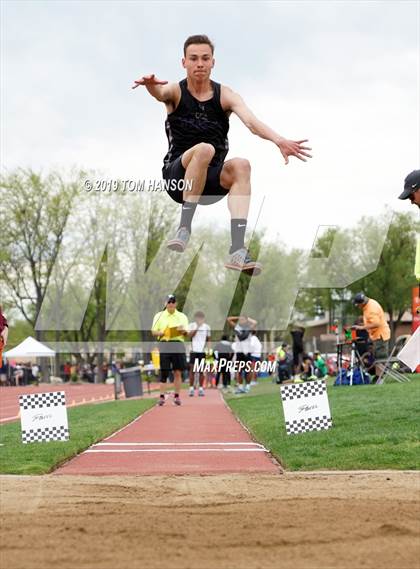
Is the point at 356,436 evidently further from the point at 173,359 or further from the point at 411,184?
the point at 173,359

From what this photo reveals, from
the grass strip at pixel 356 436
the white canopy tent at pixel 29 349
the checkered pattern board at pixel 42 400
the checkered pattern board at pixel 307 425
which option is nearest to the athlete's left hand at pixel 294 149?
the grass strip at pixel 356 436

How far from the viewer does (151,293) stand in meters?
20.1

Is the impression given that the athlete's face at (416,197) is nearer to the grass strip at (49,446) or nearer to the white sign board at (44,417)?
the grass strip at (49,446)

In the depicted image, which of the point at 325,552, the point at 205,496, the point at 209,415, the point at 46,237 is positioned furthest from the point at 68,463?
the point at 46,237

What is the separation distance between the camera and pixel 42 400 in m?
10.8

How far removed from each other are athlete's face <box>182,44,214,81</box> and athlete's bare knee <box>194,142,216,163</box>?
0.47 m

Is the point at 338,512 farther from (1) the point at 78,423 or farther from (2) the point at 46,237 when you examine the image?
(2) the point at 46,237

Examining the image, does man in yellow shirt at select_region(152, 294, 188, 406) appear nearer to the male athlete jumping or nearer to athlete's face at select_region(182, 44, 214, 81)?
the male athlete jumping

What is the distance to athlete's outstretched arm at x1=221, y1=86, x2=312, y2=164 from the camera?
228 inches

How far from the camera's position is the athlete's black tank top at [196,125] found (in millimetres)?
5980

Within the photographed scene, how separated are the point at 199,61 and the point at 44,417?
6.42 m

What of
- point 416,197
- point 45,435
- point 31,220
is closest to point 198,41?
point 416,197

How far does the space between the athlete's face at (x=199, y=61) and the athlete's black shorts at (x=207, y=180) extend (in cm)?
58

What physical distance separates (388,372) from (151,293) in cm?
573
